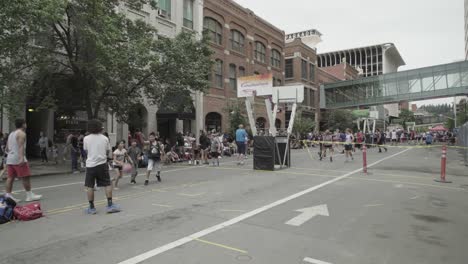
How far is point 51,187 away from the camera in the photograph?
10.5 metres

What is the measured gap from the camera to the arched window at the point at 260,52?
3859 cm

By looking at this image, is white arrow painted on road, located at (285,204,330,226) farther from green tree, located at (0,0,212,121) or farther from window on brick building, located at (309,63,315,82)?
window on brick building, located at (309,63,315,82)

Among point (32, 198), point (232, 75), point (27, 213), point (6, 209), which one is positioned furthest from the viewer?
point (232, 75)

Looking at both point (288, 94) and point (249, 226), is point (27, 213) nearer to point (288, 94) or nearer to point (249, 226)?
point (249, 226)

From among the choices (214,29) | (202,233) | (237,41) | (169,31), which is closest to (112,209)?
(202,233)

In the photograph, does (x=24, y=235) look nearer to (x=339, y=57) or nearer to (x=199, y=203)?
(x=199, y=203)

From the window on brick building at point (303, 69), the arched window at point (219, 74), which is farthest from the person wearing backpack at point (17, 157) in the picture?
the window on brick building at point (303, 69)

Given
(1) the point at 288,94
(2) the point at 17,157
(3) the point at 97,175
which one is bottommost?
(3) the point at 97,175

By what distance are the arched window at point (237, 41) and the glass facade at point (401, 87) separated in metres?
24.5

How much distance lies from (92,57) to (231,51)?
781 inches

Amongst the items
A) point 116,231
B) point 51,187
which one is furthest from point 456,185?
point 51,187

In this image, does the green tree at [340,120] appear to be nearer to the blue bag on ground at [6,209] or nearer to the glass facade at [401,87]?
the glass facade at [401,87]

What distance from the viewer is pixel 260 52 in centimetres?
3938

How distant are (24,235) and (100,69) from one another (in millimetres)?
9164
